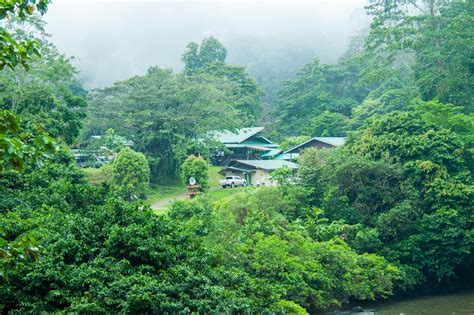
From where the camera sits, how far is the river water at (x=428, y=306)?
20.8m

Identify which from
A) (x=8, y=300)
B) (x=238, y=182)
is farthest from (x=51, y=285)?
(x=238, y=182)

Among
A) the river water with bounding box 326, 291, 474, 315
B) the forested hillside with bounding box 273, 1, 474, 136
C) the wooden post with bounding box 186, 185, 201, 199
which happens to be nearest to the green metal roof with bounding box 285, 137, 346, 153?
the forested hillside with bounding box 273, 1, 474, 136

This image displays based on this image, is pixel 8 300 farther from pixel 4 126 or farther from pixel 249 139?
pixel 249 139

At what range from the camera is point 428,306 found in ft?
71.9

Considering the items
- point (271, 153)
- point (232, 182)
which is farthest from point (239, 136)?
point (232, 182)

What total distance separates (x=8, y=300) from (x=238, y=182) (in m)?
31.0

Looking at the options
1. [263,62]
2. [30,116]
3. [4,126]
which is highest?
[263,62]

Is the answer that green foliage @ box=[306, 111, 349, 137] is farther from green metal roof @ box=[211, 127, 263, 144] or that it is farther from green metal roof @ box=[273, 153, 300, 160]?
green metal roof @ box=[211, 127, 263, 144]

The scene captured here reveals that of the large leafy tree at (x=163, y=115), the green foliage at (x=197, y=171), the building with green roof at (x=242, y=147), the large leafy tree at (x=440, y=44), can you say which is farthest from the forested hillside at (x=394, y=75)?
the green foliage at (x=197, y=171)

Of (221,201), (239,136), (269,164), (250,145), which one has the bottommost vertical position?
(221,201)

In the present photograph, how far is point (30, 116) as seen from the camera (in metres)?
27.0

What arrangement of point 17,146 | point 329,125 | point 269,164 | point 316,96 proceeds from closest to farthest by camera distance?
1. point 17,146
2. point 269,164
3. point 329,125
4. point 316,96

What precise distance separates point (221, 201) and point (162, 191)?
13.6m

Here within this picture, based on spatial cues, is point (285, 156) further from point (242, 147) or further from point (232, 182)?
point (232, 182)
